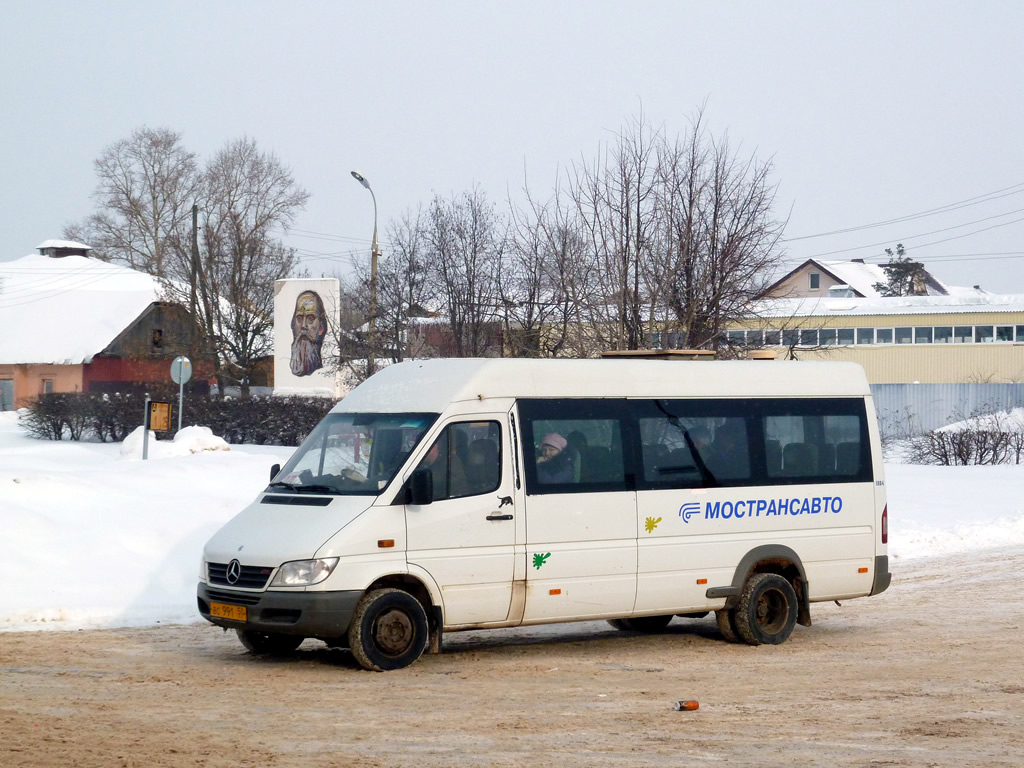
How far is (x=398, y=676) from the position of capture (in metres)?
9.23

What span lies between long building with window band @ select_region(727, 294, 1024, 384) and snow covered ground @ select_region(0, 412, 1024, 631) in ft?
118

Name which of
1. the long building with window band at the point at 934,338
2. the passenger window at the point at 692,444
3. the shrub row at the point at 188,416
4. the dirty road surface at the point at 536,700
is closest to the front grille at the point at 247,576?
the dirty road surface at the point at 536,700

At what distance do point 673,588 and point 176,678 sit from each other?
13.8ft

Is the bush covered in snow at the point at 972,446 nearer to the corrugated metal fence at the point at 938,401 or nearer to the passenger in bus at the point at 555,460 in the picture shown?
the corrugated metal fence at the point at 938,401

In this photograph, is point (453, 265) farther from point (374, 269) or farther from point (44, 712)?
point (44, 712)

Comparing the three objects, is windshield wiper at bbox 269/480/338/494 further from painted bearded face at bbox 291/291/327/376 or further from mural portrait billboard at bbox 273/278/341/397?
painted bearded face at bbox 291/291/327/376

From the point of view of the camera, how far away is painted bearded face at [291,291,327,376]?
142 feet

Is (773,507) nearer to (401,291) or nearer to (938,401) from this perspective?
(401,291)

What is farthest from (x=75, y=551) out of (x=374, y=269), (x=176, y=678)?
(x=374, y=269)

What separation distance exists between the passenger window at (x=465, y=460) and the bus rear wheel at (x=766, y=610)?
267 centimetres

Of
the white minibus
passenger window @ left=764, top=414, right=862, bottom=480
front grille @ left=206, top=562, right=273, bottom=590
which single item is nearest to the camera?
front grille @ left=206, top=562, right=273, bottom=590

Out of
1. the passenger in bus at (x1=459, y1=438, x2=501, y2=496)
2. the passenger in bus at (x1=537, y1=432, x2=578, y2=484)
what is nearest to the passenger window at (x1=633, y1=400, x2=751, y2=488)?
the passenger in bus at (x1=537, y1=432, x2=578, y2=484)

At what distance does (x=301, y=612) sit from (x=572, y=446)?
2.71 m

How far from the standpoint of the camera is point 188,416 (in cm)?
3825
